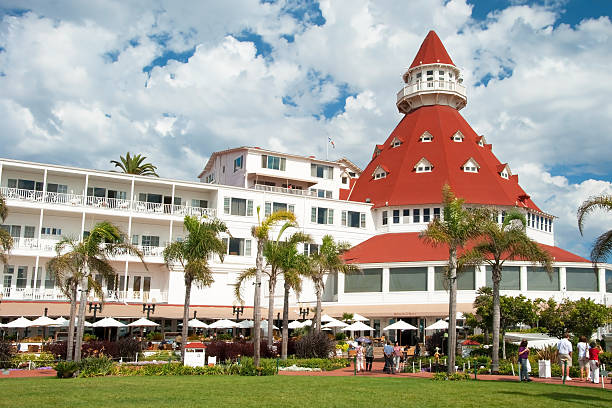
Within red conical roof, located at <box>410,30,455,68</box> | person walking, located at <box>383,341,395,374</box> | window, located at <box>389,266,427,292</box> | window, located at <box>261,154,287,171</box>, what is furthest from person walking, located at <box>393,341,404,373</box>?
red conical roof, located at <box>410,30,455,68</box>

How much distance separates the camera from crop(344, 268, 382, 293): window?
50594 mm

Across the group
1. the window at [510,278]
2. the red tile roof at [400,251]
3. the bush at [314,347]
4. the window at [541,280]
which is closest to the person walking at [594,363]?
the bush at [314,347]

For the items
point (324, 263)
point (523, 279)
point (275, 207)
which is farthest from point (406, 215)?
point (324, 263)

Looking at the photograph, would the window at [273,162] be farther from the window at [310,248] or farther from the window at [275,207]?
the window at [310,248]

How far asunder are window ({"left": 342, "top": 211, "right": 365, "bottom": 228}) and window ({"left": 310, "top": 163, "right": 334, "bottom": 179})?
→ 17.3 ft

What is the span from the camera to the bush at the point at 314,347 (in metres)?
33.7

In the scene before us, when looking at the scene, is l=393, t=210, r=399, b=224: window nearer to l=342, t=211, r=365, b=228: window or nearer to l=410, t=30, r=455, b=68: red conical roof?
l=342, t=211, r=365, b=228: window

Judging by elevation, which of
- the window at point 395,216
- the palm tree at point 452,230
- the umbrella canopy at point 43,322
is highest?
the window at point 395,216

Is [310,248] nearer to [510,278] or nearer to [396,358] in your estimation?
[510,278]

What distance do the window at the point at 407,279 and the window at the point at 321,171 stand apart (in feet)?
47.3

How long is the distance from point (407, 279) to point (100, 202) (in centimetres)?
2482

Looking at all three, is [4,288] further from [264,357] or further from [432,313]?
[432,313]

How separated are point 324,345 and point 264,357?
10.8 feet

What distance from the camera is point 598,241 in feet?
72.5
